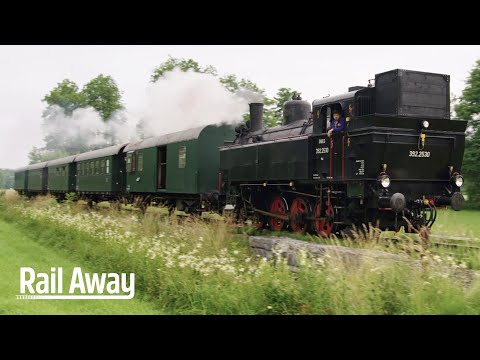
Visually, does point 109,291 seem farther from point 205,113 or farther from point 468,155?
point 468,155

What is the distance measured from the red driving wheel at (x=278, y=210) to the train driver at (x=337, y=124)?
2.89m

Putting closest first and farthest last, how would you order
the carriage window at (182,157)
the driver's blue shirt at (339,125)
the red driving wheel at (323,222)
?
1. the driver's blue shirt at (339,125)
2. the red driving wheel at (323,222)
3. the carriage window at (182,157)

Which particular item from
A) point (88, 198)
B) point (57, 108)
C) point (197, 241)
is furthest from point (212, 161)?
point (57, 108)

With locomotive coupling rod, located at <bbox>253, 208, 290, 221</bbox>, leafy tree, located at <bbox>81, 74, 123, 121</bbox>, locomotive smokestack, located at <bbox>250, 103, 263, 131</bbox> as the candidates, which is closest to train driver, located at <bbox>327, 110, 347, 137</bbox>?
locomotive coupling rod, located at <bbox>253, 208, 290, 221</bbox>

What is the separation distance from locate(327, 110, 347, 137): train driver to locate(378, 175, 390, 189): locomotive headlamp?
1.45 m

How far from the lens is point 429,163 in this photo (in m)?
10.4

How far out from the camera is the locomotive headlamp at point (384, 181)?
9.72m

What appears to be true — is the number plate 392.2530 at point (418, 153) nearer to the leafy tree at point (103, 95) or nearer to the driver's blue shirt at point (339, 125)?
the driver's blue shirt at point (339, 125)

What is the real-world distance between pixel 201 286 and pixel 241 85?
106 ft

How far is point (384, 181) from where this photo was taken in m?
9.74

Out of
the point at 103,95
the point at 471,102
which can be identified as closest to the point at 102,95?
the point at 103,95

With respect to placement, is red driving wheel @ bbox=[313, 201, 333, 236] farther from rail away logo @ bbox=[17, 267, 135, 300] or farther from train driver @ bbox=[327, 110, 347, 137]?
rail away logo @ bbox=[17, 267, 135, 300]

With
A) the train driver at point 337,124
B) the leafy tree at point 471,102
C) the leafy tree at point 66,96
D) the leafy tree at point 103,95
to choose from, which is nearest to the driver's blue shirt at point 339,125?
the train driver at point 337,124

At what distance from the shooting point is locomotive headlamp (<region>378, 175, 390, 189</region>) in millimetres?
9724
